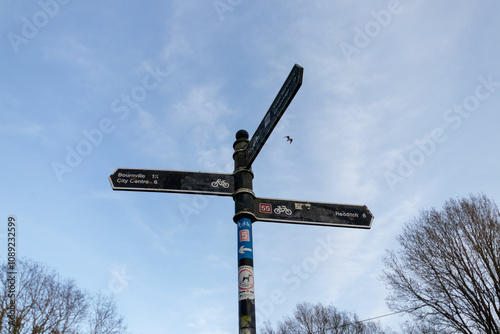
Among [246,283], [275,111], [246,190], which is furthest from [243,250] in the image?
[275,111]

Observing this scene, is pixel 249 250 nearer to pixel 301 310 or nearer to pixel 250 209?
pixel 250 209

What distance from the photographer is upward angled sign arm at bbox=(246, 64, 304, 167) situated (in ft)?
15.2

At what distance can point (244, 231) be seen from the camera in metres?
5.20

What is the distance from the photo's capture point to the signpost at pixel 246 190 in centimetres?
521

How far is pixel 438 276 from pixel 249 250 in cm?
1369

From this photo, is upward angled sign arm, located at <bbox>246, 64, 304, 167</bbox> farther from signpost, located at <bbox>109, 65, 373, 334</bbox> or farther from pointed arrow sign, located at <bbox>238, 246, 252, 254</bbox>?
pointed arrow sign, located at <bbox>238, 246, 252, 254</bbox>

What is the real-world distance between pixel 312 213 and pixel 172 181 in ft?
6.90

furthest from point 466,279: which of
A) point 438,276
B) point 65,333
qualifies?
point 65,333

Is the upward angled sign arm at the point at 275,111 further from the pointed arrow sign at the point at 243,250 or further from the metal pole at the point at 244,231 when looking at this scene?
the pointed arrow sign at the point at 243,250

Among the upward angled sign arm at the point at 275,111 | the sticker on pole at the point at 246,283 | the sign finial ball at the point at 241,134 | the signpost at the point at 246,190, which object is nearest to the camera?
the upward angled sign arm at the point at 275,111

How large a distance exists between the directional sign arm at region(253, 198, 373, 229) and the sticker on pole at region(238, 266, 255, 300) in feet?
2.75

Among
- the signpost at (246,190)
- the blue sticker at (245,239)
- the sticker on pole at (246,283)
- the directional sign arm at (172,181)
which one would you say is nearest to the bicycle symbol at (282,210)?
the signpost at (246,190)

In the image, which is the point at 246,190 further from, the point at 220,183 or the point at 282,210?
the point at 282,210

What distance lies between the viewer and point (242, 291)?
4.79 meters
